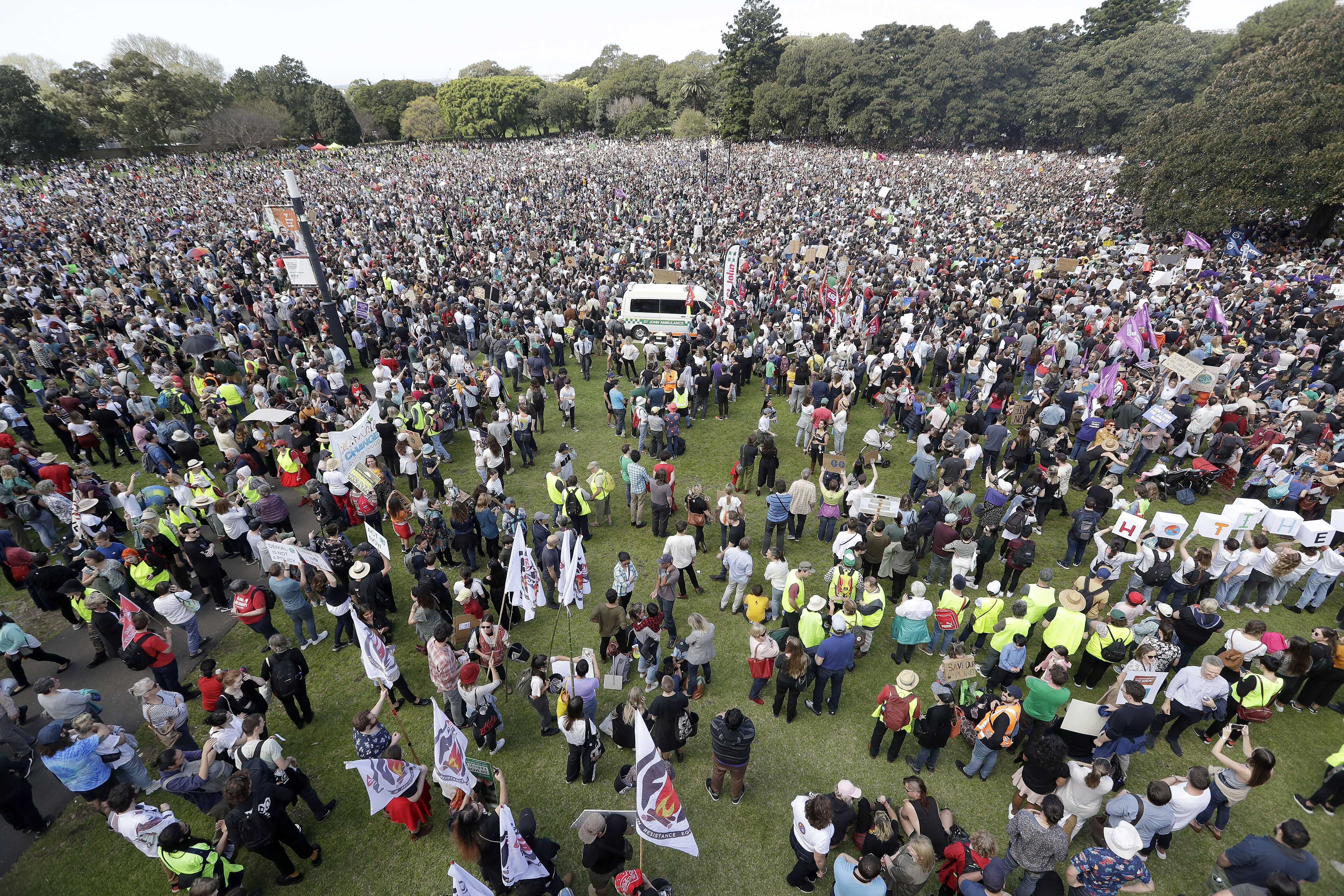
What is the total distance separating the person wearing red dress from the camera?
18.5ft

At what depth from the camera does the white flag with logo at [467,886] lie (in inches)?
159

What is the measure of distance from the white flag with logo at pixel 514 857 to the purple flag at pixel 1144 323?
16564 mm

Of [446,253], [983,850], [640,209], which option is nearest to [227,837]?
[983,850]

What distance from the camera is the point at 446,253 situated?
2808 cm

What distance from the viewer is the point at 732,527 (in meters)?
9.46

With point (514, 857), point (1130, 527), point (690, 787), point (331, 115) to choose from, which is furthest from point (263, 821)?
point (331, 115)

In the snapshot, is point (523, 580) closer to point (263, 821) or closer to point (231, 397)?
point (263, 821)

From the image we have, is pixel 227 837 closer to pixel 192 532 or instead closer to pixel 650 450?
pixel 192 532

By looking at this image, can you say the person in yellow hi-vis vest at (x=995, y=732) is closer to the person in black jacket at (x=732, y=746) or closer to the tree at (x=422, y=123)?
the person in black jacket at (x=732, y=746)

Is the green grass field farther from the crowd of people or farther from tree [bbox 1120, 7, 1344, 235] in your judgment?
tree [bbox 1120, 7, 1344, 235]

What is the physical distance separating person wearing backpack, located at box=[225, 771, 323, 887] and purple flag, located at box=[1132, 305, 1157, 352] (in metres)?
18.1

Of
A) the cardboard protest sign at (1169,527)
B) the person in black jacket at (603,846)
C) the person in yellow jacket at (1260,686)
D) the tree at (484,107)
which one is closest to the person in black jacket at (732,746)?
the person in black jacket at (603,846)

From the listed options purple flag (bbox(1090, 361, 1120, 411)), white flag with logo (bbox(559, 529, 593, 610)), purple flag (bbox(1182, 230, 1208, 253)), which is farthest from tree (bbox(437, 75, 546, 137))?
white flag with logo (bbox(559, 529, 593, 610))

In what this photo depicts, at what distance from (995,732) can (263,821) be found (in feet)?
23.0
